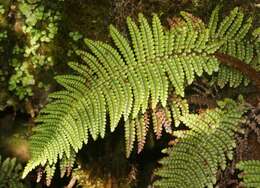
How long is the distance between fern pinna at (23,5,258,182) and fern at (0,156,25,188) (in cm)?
105

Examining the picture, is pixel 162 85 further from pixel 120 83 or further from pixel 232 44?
pixel 232 44

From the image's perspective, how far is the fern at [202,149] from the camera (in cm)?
367

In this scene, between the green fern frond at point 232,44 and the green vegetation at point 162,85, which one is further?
the green fern frond at point 232,44

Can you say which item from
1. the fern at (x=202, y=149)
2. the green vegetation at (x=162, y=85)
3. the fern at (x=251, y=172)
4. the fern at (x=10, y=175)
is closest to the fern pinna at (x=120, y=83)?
the green vegetation at (x=162, y=85)

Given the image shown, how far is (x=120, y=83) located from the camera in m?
3.73

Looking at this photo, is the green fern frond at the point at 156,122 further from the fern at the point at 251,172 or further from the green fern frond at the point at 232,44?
the fern at the point at 251,172

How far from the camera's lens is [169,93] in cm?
394

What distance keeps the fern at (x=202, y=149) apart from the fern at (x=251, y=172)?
17 centimetres

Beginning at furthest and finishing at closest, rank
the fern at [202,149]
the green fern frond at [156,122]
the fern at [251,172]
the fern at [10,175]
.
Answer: the fern at [10,175] < the green fern frond at [156,122] < the fern at [202,149] < the fern at [251,172]

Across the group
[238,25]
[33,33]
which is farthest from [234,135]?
[33,33]

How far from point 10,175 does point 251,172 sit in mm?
2309

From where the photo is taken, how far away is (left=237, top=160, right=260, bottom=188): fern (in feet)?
11.3

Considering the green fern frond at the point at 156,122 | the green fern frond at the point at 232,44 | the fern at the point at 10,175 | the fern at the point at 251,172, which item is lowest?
the fern at the point at 251,172

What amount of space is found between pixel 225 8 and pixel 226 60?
0.62 meters
